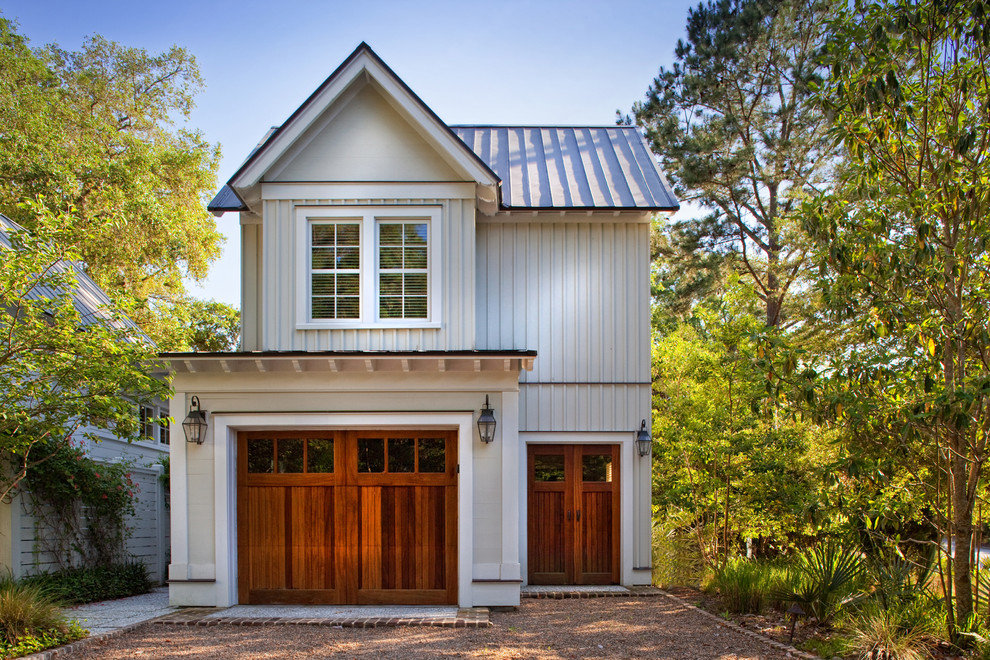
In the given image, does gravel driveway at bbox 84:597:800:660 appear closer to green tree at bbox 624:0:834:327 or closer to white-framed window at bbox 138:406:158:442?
white-framed window at bbox 138:406:158:442

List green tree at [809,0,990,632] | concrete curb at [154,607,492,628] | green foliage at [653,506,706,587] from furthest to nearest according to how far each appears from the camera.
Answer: green foliage at [653,506,706,587]
concrete curb at [154,607,492,628]
green tree at [809,0,990,632]

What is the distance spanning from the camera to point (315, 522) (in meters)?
9.88

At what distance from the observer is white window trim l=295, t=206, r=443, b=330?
10.5 meters

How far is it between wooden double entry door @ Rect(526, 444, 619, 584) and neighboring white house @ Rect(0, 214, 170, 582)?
5715 mm

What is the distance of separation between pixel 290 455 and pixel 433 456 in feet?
6.12

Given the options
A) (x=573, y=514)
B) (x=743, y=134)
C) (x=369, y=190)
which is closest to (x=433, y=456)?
(x=573, y=514)

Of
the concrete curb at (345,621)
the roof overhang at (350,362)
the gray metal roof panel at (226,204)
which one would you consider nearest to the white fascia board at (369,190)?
the gray metal roof panel at (226,204)

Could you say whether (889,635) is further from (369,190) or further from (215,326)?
(215,326)

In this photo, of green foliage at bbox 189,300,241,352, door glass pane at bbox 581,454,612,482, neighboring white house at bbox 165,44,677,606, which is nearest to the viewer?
neighboring white house at bbox 165,44,677,606

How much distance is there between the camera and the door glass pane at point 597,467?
11961 millimetres

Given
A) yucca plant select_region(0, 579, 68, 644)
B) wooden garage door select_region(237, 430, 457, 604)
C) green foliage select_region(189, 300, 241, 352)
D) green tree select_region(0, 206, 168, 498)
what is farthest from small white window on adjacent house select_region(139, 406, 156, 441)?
green foliage select_region(189, 300, 241, 352)

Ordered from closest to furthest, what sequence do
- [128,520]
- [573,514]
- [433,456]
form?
[433,456]
[573,514]
[128,520]

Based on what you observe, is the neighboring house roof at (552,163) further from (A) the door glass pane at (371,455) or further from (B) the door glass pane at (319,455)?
(A) the door glass pane at (371,455)

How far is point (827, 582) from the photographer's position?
811 centimetres
